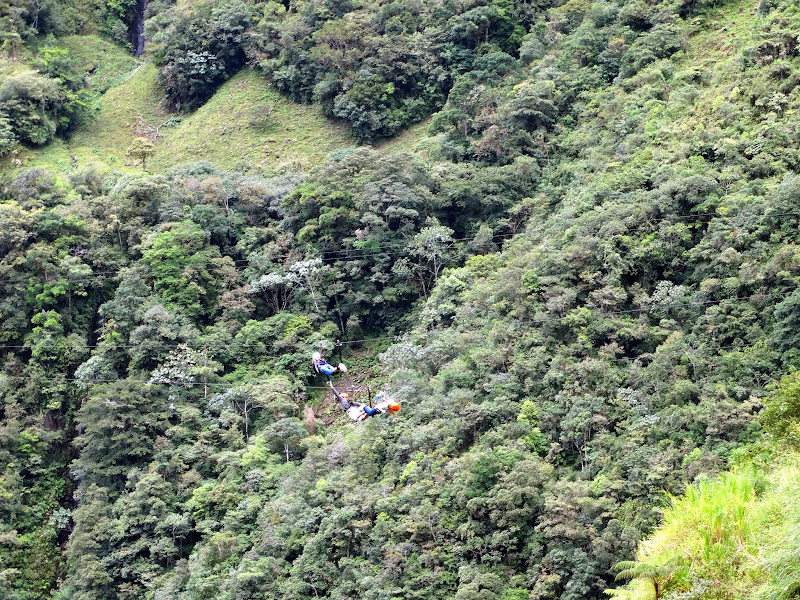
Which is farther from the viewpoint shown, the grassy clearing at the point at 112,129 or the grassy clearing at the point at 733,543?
the grassy clearing at the point at 112,129

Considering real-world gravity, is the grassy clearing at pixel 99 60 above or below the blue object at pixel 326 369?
above

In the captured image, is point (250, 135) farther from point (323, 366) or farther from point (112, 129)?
point (323, 366)

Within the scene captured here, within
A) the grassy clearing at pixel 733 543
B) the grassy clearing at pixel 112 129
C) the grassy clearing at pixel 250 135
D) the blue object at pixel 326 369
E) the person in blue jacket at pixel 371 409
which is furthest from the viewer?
the grassy clearing at pixel 112 129

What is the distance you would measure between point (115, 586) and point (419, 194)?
1603 centimetres

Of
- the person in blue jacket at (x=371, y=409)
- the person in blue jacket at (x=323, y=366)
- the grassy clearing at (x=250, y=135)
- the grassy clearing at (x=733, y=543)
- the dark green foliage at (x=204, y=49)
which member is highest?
the grassy clearing at (x=733, y=543)

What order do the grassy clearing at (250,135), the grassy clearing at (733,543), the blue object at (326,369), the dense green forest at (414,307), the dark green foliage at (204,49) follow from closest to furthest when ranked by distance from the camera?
1. the grassy clearing at (733,543)
2. the dense green forest at (414,307)
3. the blue object at (326,369)
4. the grassy clearing at (250,135)
5. the dark green foliage at (204,49)

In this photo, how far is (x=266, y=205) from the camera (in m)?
34.4

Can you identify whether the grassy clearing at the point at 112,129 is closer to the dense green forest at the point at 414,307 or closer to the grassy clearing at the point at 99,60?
the dense green forest at the point at 414,307

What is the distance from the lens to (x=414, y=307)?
103 feet

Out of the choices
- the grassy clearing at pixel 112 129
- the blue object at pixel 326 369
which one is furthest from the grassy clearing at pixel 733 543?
the grassy clearing at pixel 112 129

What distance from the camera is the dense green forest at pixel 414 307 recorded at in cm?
2102

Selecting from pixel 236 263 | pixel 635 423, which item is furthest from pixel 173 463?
pixel 635 423

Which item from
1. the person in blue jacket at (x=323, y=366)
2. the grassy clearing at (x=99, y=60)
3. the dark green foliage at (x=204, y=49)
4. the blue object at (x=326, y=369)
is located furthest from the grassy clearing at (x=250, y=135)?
the blue object at (x=326, y=369)

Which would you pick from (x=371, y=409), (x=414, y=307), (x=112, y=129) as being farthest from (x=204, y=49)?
(x=371, y=409)
